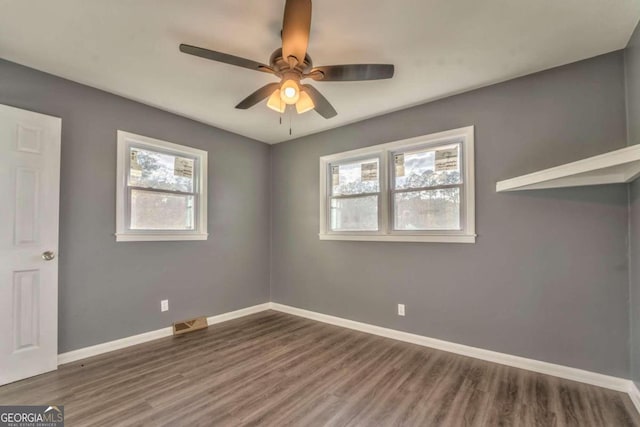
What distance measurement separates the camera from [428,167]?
3301mm

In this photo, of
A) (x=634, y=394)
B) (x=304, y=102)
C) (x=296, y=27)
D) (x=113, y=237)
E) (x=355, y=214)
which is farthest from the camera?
(x=355, y=214)

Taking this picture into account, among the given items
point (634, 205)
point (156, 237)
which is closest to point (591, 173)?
point (634, 205)

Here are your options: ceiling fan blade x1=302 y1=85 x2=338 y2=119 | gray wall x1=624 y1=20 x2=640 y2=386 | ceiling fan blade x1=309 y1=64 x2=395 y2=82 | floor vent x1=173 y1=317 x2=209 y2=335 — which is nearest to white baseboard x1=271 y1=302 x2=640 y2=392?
gray wall x1=624 y1=20 x2=640 y2=386

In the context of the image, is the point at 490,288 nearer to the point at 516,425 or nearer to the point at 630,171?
the point at 516,425

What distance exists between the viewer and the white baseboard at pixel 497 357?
2316mm

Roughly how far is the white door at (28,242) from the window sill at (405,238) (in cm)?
283

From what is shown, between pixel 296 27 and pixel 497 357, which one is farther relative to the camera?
pixel 497 357

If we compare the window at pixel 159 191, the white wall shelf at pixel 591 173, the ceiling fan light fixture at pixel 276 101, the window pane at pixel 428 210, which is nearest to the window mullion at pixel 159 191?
the window at pixel 159 191

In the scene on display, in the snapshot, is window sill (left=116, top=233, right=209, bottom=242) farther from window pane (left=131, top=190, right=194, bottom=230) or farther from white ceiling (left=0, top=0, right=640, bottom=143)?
white ceiling (left=0, top=0, right=640, bottom=143)

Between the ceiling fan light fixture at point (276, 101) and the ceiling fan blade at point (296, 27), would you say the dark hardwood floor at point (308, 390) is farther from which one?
the ceiling fan blade at point (296, 27)

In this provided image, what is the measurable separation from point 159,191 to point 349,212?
7.62ft

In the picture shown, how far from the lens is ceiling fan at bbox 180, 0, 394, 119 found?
1.61 m

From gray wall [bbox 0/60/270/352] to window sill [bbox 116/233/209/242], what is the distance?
56 millimetres

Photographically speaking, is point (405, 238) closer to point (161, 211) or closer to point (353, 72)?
point (353, 72)
